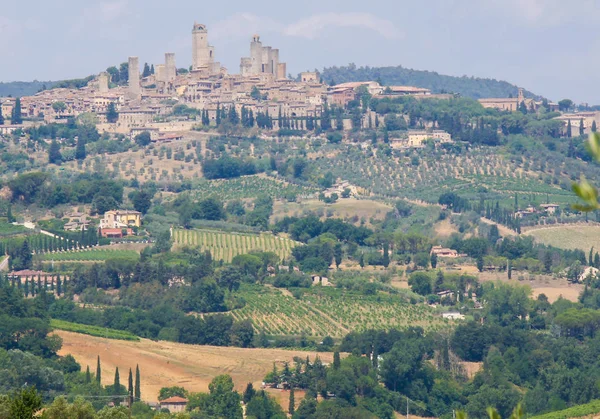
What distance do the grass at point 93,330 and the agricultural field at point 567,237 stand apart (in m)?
31.6

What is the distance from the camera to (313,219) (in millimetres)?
79062

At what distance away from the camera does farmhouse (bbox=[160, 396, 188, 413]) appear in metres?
43.8

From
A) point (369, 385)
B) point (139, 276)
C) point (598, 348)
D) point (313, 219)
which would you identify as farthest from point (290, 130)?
point (369, 385)

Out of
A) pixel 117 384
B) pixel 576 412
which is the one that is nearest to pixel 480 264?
pixel 117 384

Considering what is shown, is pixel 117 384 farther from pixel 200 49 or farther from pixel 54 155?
pixel 200 49

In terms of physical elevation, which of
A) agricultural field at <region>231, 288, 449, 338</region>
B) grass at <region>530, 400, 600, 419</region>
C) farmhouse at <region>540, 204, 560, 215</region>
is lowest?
agricultural field at <region>231, 288, 449, 338</region>

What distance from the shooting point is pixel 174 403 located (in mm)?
44219

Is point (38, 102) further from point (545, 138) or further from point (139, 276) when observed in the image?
point (139, 276)

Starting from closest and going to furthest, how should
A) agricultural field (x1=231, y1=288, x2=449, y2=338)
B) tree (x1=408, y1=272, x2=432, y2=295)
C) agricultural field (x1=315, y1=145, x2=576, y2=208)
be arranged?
agricultural field (x1=231, y1=288, x2=449, y2=338) < tree (x1=408, y1=272, x2=432, y2=295) < agricultural field (x1=315, y1=145, x2=576, y2=208)

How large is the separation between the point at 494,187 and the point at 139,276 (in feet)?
108

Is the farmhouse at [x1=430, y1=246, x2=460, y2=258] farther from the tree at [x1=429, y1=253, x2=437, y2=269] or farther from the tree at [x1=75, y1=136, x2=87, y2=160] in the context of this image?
the tree at [x1=75, y1=136, x2=87, y2=160]

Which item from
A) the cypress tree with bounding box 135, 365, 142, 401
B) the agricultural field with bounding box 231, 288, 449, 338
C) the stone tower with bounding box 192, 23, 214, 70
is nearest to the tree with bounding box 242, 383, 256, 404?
the cypress tree with bounding box 135, 365, 142, 401

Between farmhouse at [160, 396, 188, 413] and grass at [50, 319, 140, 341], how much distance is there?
8920 mm

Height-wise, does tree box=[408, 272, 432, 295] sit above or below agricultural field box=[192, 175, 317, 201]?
below
